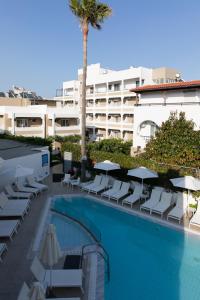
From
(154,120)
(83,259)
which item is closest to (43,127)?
(154,120)

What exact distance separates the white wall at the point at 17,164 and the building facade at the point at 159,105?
1049 cm

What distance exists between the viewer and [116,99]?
4856 cm

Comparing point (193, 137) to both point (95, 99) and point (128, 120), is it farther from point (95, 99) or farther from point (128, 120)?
point (95, 99)

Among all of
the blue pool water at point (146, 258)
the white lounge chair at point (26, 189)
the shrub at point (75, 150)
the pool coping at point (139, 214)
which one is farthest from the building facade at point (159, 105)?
the white lounge chair at point (26, 189)

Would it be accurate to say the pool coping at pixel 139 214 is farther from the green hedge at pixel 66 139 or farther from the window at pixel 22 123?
the window at pixel 22 123

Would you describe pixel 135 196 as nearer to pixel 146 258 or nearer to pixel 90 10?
pixel 146 258

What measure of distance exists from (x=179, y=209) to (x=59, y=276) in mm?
8953

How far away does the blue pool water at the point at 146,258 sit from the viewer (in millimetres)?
9711

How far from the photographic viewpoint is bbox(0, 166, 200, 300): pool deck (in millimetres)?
9211

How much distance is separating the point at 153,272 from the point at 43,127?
32.8m

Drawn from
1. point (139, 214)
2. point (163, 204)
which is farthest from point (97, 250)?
point (163, 204)

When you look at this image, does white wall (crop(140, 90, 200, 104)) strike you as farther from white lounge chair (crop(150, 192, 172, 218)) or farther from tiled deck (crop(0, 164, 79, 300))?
tiled deck (crop(0, 164, 79, 300))

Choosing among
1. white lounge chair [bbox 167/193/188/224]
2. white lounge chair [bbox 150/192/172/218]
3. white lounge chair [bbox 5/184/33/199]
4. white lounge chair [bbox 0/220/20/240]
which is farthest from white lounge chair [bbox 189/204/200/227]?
white lounge chair [bbox 5/184/33/199]

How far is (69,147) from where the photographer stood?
2722 cm
